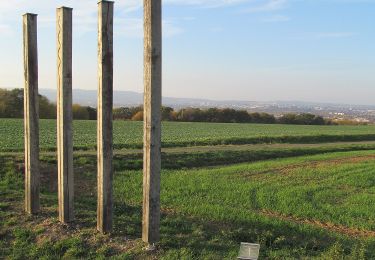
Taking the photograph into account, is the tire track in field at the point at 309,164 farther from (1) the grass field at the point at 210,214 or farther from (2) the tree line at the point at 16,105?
(2) the tree line at the point at 16,105

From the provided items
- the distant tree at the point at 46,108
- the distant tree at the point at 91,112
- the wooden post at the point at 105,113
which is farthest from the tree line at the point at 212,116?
the wooden post at the point at 105,113

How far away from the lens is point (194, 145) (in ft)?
88.7

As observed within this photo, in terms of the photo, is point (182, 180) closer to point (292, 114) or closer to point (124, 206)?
point (124, 206)

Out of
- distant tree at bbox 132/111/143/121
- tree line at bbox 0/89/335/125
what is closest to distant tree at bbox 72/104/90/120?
tree line at bbox 0/89/335/125

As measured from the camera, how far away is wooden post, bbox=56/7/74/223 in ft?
24.5

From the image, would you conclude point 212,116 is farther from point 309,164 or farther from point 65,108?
point 65,108

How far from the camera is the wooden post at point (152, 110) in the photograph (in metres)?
6.32

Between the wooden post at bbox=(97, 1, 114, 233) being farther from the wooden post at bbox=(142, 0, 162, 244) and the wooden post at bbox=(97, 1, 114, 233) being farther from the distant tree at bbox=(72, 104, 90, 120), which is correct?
the distant tree at bbox=(72, 104, 90, 120)

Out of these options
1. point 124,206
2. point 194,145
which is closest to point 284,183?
point 124,206

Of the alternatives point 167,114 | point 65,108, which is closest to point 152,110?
point 65,108

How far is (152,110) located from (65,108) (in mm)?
1883

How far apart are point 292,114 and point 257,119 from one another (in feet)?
23.1

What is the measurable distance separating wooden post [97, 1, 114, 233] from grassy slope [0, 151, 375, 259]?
47cm

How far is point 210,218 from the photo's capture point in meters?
8.73
